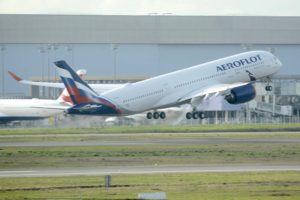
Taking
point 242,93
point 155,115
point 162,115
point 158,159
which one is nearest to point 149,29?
point 155,115

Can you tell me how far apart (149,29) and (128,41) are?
3.81m

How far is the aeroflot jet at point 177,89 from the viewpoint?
87000mm

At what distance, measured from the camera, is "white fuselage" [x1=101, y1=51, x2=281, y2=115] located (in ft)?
294

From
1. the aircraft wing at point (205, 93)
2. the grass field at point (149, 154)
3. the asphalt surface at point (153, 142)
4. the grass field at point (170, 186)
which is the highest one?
the aircraft wing at point (205, 93)

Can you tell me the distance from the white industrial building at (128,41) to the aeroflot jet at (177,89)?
6351cm

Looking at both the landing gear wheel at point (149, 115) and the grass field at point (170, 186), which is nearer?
the grass field at point (170, 186)

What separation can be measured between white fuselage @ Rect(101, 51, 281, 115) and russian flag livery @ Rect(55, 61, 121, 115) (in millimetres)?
2416

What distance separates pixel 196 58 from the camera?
6437 inches

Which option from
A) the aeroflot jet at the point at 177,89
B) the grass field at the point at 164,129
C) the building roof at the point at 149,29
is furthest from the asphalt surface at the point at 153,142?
the building roof at the point at 149,29

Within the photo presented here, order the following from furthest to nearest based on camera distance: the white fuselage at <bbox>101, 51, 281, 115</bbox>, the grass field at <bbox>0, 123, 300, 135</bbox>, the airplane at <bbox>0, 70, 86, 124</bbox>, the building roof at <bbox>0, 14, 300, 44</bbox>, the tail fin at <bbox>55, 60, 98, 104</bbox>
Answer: the building roof at <bbox>0, 14, 300, 44</bbox> < the airplane at <bbox>0, 70, 86, 124</bbox> < the grass field at <bbox>0, 123, 300, 135</bbox> < the white fuselage at <bbox>101, 51, 281, 115</bbox> < the tail fin at <bbox>55, 60, 98, 104</bbox>

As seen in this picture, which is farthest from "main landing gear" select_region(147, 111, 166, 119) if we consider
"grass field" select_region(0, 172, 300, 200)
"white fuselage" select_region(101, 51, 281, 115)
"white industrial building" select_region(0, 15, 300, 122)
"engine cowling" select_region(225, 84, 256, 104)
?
"white industrial building" select_region(0, 15, 300, 122)

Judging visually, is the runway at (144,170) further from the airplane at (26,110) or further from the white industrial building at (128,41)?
the white industrial building at (128,41)

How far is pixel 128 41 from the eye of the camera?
16075 centimetres

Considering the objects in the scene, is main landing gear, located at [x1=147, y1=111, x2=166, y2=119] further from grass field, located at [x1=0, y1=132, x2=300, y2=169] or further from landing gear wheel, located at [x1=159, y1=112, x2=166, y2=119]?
grass field, located at [x1=0, y1=132, x2=300, y2=169]
